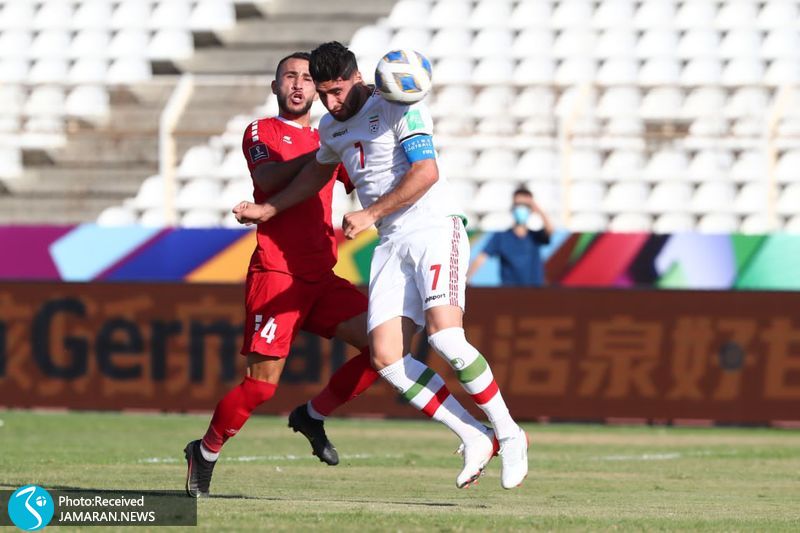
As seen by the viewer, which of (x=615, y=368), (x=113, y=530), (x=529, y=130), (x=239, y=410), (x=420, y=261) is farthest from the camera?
(x=529, y=130)

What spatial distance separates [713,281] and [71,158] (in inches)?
348

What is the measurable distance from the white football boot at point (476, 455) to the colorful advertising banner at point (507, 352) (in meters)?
7.97

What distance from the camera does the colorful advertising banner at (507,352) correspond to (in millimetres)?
15664

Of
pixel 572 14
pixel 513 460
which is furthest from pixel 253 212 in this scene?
pixel 572 14

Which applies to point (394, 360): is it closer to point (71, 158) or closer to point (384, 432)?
point (384, 432)

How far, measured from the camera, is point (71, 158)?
21266 mm

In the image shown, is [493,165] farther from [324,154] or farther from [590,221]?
[324,154]

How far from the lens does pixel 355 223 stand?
24.5ft

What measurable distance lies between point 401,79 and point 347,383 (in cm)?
183

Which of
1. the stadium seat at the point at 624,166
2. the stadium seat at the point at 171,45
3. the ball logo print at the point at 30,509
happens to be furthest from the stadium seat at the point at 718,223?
the ball logo print at the point at 30,509

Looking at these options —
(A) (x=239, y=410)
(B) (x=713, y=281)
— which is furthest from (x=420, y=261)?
(B) (x=713, y=281)

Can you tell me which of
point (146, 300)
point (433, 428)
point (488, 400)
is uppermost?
point (488, 400)

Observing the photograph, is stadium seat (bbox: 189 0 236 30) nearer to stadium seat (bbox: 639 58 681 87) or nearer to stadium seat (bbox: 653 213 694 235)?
stadium seat (bbox: 639 58 681 87)

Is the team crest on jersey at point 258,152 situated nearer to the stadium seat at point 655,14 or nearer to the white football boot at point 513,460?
the white football boot at point 513,460
